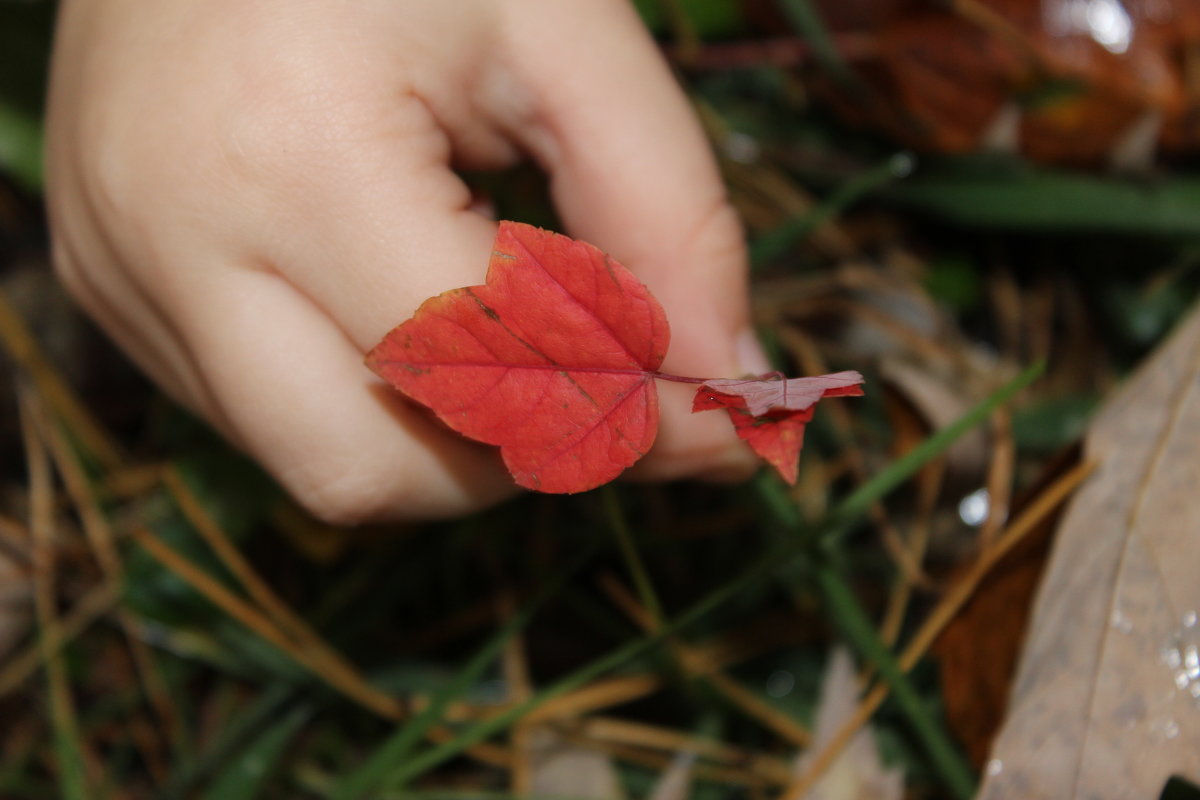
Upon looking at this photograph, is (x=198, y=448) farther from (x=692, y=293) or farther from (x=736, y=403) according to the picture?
(x=736, y=403)

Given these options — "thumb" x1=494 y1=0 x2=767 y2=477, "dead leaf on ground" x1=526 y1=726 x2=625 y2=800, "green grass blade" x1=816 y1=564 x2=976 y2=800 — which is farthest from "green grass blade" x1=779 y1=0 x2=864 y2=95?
"dead leaf on ground" x1=526 y1=726 x2=625 y2=800

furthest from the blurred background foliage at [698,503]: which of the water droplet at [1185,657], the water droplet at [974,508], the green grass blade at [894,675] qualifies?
the water droplet at [1185,657]

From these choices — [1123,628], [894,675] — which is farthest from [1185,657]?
[894,675]

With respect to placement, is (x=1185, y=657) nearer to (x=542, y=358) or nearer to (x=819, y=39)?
(x=542, y=358)

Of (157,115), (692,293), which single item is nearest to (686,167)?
(692,293)

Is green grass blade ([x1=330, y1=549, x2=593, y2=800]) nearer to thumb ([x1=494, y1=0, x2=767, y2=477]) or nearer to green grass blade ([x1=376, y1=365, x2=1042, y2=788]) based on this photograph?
green grass blade ([x1=376, y1=365, x2=1042, y2=788])
